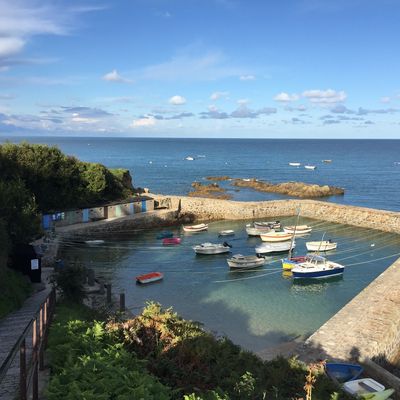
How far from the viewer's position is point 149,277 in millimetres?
28172

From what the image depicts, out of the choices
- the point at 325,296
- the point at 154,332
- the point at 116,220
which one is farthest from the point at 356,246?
the point at 154,332

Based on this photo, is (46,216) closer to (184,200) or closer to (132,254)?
(132,254)

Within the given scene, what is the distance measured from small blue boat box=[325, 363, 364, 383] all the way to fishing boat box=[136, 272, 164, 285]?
15554 mm

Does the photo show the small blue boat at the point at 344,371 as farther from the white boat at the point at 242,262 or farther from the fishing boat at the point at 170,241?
the fishing boat at the point at 170,241

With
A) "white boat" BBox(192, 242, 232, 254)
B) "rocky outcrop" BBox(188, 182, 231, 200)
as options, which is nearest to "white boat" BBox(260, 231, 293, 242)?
"white boat" BBox(192, 242, 232, 254)

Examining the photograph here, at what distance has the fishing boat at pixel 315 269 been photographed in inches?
1139

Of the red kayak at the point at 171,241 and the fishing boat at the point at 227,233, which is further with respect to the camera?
the fishing boat at the point at 227,233

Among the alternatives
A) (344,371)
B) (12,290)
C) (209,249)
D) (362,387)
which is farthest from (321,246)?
(12,290)

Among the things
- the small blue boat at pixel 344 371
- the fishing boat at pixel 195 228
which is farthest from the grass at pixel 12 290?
the fishing boat at pixel 195 228

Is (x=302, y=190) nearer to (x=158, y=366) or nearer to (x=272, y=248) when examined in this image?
(x=272, y=248)

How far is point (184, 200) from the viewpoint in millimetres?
48875

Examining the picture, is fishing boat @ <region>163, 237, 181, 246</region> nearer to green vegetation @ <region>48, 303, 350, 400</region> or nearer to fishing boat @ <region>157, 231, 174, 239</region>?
fishing boat @ <region>157, 231, 174, 239</region>

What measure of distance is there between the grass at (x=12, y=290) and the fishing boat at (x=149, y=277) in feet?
27.5

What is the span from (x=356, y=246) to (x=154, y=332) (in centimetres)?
3162
